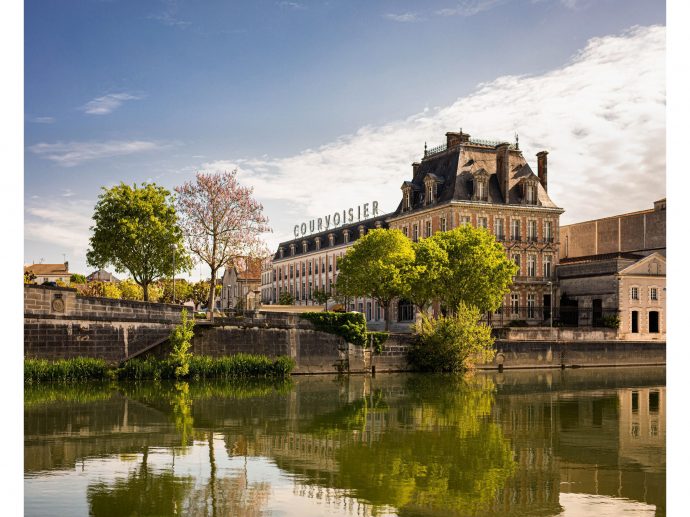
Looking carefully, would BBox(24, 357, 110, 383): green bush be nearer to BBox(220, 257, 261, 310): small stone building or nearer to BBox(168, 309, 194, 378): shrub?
BBox(168, 309, 194, 378): shrub

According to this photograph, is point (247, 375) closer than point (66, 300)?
No

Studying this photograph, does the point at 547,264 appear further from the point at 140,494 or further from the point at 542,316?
the point at 140,494

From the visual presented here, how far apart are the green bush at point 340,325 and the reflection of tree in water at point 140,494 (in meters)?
29.5

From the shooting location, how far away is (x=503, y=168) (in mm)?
70312

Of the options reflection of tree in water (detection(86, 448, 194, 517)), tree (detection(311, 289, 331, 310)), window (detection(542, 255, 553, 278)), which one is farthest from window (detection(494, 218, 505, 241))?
reflection of tree in water (detection(86, 448, 194, 517))

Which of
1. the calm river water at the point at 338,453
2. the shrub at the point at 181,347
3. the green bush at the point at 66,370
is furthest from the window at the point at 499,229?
the green bush at the point at 66,370

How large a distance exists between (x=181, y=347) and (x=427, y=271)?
19.7m

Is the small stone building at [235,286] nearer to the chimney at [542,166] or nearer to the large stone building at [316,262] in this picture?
the large stone building at [316,262]

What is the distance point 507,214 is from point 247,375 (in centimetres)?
3544
